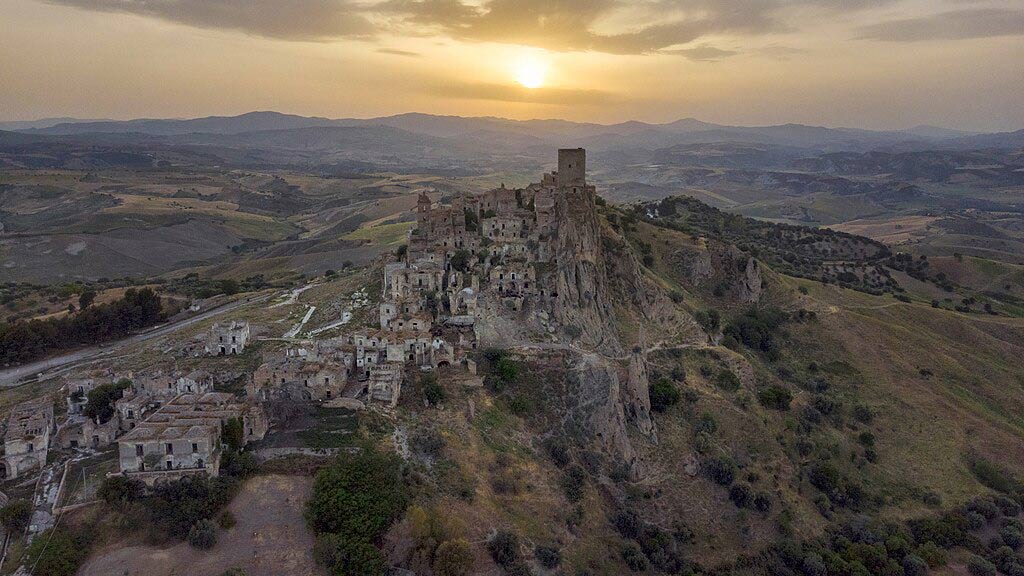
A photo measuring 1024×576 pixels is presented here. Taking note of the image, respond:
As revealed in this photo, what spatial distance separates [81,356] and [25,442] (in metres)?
23.0

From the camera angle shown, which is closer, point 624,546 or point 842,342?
point 624,546

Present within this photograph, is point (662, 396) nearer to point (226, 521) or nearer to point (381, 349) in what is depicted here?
point (381, 349)

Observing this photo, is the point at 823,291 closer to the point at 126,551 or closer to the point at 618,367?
the point at 618,367

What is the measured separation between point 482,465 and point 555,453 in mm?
7310

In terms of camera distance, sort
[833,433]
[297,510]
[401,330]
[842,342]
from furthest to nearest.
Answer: [842,342] → [833,433] → [401,330] → [297,510]

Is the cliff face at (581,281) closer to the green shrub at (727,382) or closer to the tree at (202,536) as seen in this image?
the green shrub at (727,382)

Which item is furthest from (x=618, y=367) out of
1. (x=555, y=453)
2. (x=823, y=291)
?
(x=823, y=291)

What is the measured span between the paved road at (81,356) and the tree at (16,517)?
889 inches

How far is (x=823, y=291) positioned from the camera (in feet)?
314

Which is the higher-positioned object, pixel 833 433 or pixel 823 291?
pixel 823 291

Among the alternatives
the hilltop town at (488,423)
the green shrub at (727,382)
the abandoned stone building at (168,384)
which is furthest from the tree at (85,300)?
the green shrub at (727,382)

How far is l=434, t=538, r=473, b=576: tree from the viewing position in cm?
3691

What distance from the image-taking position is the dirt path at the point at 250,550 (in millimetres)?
34375

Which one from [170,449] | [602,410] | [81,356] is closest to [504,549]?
[602,410]
